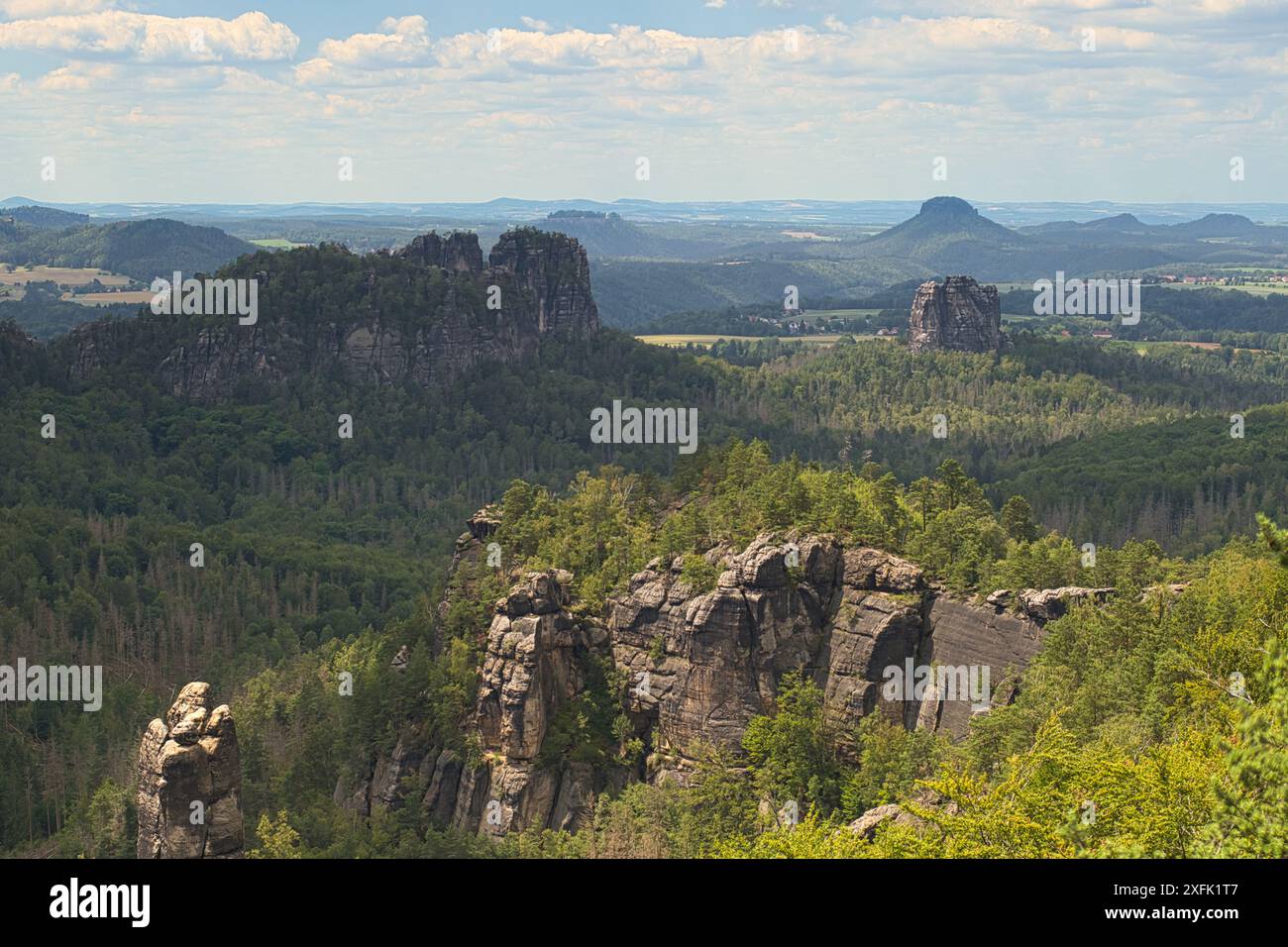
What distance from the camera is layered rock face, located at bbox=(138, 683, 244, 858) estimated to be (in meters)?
57.1

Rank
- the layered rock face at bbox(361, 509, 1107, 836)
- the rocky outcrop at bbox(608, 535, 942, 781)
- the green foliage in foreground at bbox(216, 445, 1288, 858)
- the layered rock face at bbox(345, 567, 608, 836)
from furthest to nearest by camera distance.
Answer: the layered rock face at bbox(345, 567, 608, 836), the rocky outcrop at bbox(608, 535, 942, 781), the layered rock face at bbox(361, 509, 1107, 836), the green foliage in foreground at bbox(216, 445, 1288, 858)

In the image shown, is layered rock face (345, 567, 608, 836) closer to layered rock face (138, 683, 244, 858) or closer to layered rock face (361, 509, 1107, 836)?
layered rock face (361, 509, 1107, 836)

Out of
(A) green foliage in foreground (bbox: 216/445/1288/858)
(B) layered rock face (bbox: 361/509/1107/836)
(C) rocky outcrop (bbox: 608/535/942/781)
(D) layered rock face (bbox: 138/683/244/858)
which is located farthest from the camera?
(C) rocky outcrop (bbox: 608/535/942/781)

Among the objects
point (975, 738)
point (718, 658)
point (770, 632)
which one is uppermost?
point (770, 632)

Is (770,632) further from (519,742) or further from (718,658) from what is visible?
(519,742)

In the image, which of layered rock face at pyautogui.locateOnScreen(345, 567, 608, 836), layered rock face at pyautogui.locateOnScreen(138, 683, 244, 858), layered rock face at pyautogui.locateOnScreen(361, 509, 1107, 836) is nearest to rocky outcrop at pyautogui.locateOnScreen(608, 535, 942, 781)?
layered rock face at pyautogui.locateOnScreen(361, 509, 1107, 836)

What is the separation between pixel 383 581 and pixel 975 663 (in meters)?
101

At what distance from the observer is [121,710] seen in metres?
119

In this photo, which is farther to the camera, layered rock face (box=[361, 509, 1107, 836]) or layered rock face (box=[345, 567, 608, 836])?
layered rock face (box=[345, 567, 608, 836])

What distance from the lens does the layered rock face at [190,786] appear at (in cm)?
5709

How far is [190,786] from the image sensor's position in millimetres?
57344

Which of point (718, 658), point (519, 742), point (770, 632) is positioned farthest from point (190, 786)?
point (770, 632)

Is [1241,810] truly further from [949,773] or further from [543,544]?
[543,544]

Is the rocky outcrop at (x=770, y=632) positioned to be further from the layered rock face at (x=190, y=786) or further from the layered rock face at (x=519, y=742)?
the layered rock face at (x=190, y=786)
